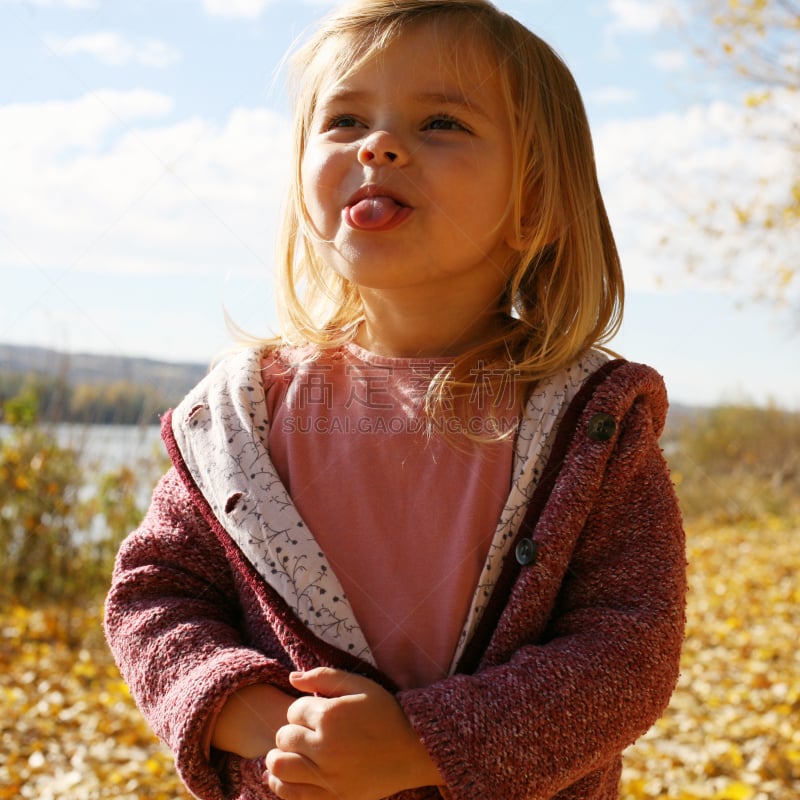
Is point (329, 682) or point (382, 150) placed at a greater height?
point (382, 150)

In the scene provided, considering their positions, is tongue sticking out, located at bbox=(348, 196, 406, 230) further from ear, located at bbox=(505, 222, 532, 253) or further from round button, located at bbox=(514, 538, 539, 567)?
round button, located at bbox=(514, 538, 539, 567)

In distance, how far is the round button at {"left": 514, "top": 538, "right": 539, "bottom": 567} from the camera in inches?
50.7

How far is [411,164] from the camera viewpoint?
137cm

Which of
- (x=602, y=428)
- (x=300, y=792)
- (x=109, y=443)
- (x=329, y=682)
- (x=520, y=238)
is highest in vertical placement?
(x=520, y=238)

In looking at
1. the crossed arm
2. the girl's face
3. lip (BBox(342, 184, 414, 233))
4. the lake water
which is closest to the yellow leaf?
the crossed arm

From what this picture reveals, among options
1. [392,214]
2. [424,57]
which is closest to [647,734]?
[392,214]

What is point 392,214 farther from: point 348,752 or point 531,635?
point 348,752

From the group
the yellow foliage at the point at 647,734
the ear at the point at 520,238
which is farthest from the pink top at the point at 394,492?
the yellow foliage at the point at 647,734

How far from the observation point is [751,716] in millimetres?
3445

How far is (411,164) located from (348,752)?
83cm

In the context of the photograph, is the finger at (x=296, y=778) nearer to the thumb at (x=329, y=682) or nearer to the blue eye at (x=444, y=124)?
the thumb at (x=329, y=682)

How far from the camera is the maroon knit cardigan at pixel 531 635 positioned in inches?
47.0

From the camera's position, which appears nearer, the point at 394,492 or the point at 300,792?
the point at 300,792

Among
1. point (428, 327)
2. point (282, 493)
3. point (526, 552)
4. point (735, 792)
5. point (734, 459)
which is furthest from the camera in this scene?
point (734, 459)
